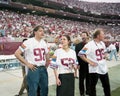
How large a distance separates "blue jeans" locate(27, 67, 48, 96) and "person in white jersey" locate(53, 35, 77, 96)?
36 cm

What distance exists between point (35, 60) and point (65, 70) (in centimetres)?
61

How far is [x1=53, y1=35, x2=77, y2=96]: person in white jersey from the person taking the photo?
461cm

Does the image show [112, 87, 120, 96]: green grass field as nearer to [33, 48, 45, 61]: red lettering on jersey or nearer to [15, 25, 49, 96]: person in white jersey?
[15, 25, 49, 96]: person in white jersey

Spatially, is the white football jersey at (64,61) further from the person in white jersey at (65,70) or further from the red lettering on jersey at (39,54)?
the red lettering on jersey at (39,54)

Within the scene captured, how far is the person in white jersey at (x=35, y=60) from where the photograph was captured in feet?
15.7

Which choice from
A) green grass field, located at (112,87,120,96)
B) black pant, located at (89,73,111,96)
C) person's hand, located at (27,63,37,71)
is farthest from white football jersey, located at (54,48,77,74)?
green grass field, located at (112,87,120,96)

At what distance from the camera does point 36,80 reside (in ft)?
15.8

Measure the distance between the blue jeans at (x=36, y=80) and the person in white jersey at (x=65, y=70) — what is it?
0.36m

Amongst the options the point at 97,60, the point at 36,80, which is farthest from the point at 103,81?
the point at 36,80

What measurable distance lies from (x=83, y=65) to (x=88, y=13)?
56983 mm

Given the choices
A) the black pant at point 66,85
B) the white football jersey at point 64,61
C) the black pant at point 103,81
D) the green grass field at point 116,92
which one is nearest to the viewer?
the black pant at point 66,85

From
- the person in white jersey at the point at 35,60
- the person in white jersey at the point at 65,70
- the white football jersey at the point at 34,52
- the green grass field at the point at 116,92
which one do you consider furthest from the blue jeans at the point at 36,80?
the green grass field at the point at 116,92

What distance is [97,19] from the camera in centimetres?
6444

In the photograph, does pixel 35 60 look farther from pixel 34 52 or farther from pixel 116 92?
pixel 116 92
